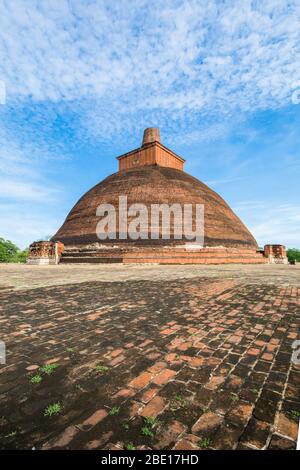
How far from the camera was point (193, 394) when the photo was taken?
2.00 m

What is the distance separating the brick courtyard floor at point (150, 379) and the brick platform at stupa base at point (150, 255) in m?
16.0

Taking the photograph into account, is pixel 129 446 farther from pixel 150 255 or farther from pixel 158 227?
pixel 158 227

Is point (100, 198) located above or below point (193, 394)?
above

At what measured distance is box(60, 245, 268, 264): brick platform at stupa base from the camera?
2048 centimetres

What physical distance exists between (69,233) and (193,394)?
2580 centimetres

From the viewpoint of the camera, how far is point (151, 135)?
33.7 meters

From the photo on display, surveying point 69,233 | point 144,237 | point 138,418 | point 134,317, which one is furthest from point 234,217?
point 138,418

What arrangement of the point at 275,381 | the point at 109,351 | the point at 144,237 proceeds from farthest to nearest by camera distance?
the point at 144,237, the point at 109,351, the point at 275,381

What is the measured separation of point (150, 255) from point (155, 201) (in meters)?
6.83

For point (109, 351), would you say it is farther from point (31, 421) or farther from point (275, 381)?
point (275, 381)

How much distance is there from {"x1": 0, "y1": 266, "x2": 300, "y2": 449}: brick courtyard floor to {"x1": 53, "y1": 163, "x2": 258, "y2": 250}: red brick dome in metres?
18.6

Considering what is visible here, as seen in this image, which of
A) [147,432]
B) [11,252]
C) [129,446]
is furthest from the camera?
[11,252]

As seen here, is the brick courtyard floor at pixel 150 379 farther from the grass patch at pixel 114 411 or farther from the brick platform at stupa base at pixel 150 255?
the brick platform at stupa base at pixel 150 255

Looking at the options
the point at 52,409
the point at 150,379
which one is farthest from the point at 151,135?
the point at 52,409
